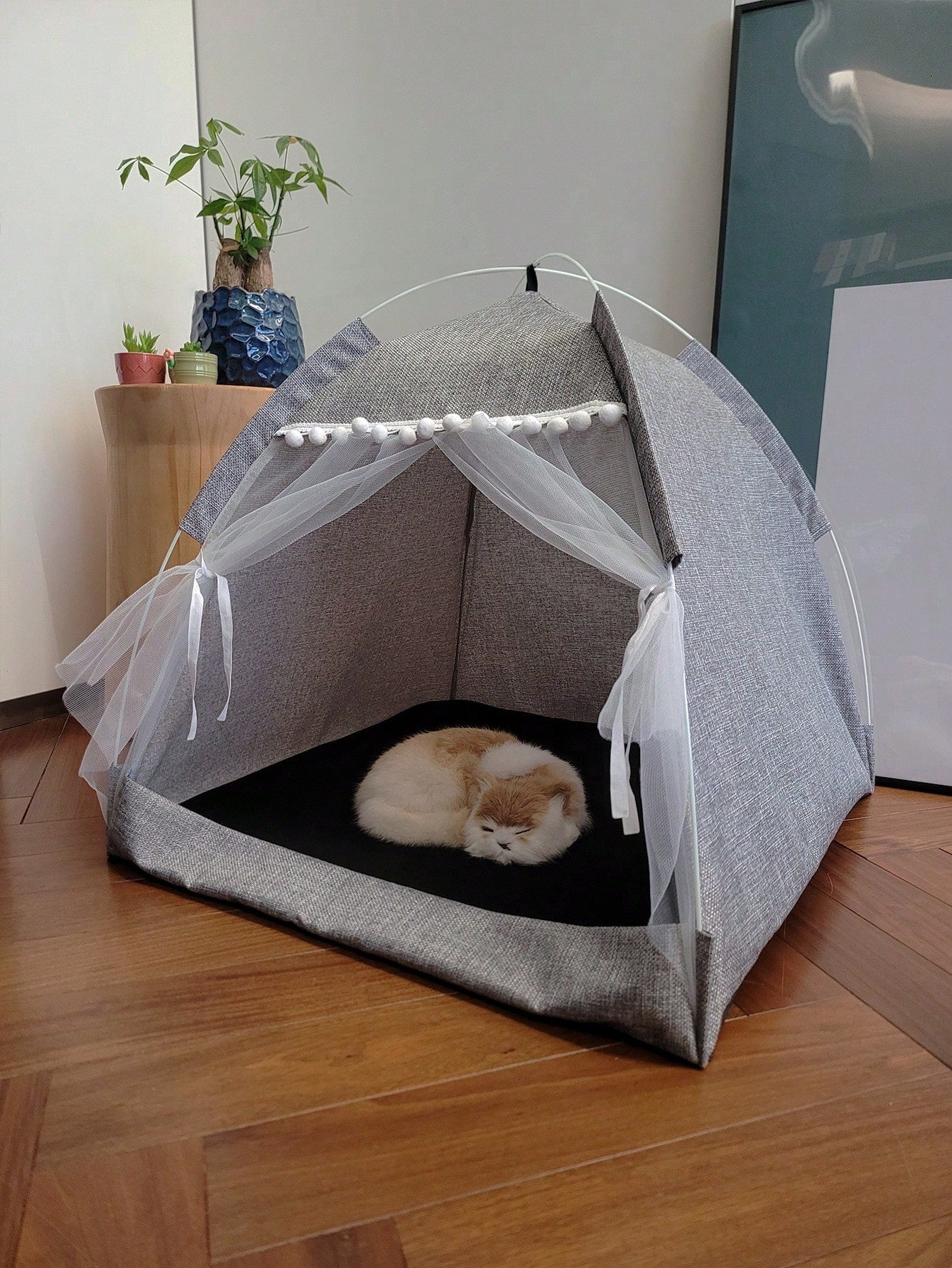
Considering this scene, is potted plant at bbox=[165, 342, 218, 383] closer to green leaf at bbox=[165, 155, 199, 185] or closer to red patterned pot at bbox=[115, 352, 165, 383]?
red patterned pot at bbox=[115, 352, 165, 383]

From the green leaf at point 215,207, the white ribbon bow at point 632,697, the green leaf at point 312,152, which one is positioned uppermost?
the green leaf at point 312,152

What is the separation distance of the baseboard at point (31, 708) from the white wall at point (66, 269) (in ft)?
0.09

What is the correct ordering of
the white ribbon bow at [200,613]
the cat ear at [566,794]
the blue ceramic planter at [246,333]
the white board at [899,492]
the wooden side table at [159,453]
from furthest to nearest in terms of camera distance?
the blue ceramic planter at [246,333] < the wooden side table at [159,453] < the white board at [899,492] < the cat ear at [566,794] < the white ribbon bow at [200,613]

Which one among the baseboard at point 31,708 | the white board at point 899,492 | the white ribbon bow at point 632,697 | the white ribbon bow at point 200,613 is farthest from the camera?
the baseboard at point 31,708

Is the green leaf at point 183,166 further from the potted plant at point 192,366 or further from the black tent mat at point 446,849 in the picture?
the black tent mat at point 446,849

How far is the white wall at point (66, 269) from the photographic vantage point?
2.09 meters

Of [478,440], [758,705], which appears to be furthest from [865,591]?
[478,440]

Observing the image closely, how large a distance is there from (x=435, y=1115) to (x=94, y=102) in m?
2.39

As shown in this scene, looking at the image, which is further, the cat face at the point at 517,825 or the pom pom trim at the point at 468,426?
the cat face at the point at 517,825

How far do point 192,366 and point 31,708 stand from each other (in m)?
0.92

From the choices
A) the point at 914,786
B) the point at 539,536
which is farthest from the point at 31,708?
the point at 914,786

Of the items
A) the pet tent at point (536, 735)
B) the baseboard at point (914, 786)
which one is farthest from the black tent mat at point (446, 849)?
the baseboard at point (914, 786)

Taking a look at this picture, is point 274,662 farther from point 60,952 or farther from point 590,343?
point 590,343

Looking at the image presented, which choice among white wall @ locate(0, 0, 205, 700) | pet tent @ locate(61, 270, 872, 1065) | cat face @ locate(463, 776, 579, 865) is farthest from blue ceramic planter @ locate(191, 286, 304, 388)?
cat face @ locate(463, 776, 579, 865)
